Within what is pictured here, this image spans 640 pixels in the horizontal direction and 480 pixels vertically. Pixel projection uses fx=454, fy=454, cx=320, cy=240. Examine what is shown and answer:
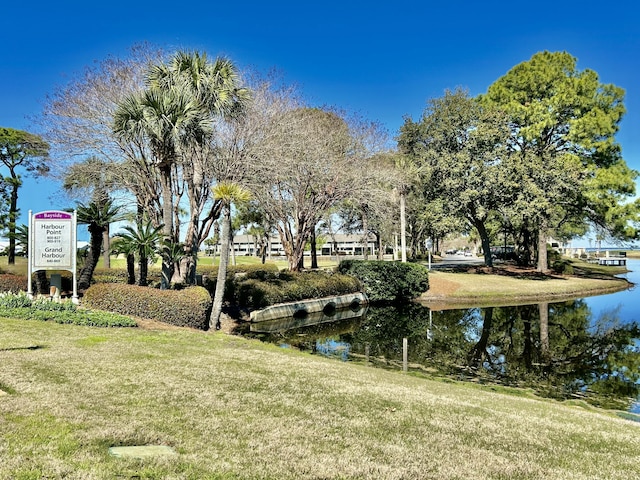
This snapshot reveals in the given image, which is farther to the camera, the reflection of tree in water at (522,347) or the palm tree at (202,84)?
the palm tree at (202,84)

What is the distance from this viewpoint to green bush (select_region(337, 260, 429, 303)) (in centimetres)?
2667

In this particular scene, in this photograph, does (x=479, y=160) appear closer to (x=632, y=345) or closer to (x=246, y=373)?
(x=632, y=345)

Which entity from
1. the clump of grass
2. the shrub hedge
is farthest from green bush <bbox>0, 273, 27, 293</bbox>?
the shrub hedge

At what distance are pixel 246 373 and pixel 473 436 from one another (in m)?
3.83

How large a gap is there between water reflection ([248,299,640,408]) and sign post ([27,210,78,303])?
23.3 ft

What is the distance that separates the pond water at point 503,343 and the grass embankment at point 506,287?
323cm

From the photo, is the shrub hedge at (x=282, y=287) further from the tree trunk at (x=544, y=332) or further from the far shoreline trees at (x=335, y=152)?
the tree trunk at (x=544, y=332)

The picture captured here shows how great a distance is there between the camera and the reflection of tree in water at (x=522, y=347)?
11.0 metres

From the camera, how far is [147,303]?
13.4 m

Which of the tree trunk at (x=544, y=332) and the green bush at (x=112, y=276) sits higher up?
the green bush at (x=112, y=276)

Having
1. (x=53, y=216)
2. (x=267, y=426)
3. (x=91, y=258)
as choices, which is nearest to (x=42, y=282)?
(x=91, y=258)

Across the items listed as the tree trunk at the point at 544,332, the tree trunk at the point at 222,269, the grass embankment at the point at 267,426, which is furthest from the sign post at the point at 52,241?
the tree trunk at the point at 544,332

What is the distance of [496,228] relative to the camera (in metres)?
51.5

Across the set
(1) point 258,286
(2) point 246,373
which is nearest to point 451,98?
(1) point 258,286
